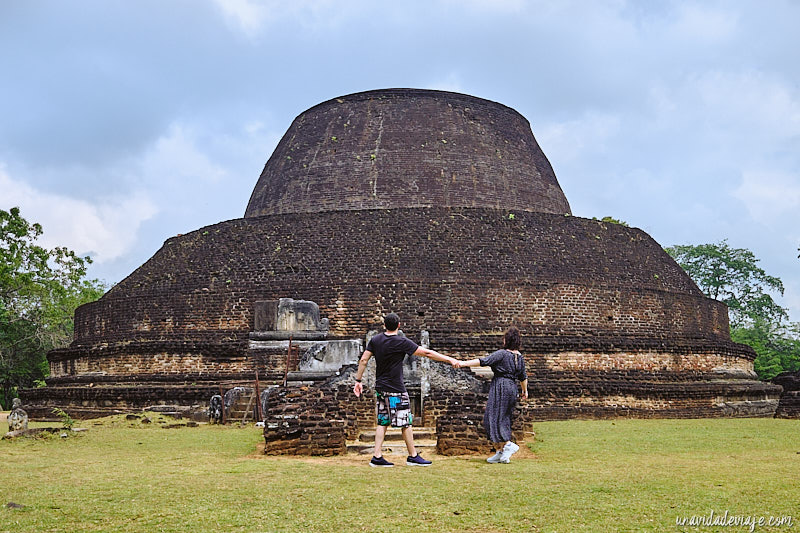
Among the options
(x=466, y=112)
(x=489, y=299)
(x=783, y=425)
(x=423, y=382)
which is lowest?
(x=783, y=425)

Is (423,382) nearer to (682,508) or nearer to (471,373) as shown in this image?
(471,373)

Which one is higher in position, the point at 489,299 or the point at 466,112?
the point at 466,112

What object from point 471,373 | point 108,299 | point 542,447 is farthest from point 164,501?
point 108,299

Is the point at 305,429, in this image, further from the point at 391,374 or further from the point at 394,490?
the point at 394,490

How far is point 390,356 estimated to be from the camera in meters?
7.36

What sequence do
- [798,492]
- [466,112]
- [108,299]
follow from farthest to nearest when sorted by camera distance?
1. [466,112]
2. [108,299]
3. [798,492]

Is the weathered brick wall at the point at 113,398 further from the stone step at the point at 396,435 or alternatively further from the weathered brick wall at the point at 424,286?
the stone step at the point at 396,435

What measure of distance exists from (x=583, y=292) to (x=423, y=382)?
22.3 feet

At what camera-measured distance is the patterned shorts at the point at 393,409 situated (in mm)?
7371

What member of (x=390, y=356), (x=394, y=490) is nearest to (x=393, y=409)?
(x=390, y=356)

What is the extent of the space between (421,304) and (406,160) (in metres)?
5.78

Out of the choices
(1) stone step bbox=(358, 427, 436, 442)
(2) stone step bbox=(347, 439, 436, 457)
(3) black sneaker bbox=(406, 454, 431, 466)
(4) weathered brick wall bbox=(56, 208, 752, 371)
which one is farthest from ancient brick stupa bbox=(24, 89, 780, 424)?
(3) black sneaker bbox=(406, 454, 431, 466)

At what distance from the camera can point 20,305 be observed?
102 feet

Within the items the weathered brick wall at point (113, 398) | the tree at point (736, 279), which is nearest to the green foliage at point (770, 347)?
the tree at point (736, 279)
